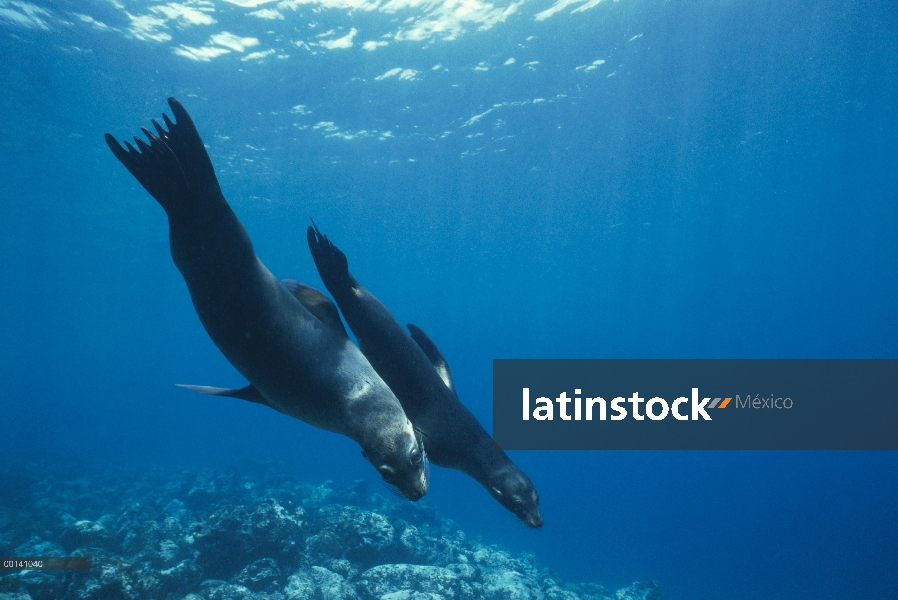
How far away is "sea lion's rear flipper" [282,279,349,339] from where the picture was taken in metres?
2.22

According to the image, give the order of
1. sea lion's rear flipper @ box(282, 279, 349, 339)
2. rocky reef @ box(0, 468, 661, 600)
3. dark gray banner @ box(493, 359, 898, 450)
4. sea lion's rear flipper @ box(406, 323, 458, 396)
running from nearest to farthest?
sea lion's rear flipper @ box(282, 279, 349, 339) < sea lion's rear flipper @ box(406, 323, 458, 396) < rocky reef @ box(0, 468, 661, 600) < dark gray banner @ box(493, 359, 898, 450)

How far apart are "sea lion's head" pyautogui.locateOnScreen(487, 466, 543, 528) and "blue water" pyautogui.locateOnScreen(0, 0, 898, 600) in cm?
1723

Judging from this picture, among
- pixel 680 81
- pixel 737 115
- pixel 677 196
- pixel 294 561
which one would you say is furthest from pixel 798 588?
pixel 294 561

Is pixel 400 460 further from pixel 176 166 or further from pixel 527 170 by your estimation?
pixel 527 170

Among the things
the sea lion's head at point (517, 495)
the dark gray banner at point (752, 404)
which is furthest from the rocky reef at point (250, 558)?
the dark gray banner at point (752, 404)

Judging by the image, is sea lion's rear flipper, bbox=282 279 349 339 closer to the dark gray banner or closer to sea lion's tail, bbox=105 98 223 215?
sea lion's tail, bbox=105 98 223 215

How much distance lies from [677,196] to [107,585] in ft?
119

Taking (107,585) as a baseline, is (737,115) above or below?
above

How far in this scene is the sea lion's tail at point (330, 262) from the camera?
2278 mm

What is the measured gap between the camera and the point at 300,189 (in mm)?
29750

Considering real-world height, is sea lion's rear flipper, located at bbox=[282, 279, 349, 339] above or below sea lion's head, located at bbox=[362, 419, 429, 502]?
above

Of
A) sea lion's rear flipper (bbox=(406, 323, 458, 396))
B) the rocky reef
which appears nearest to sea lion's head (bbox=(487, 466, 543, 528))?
sea lion's rear flipper (bbox=(406, 323, 458, 396))

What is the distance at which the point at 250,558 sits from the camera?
880cm

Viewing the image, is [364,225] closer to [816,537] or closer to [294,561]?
[294,561]
